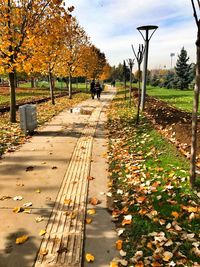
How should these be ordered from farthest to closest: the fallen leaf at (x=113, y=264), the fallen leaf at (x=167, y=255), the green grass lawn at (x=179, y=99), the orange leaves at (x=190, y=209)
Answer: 1. the green grass lawn at (x=179, y=99)
2. the orange leaves at (x=190, y=209)
3. the fallen leaf at (x=167, y=255)
4. the fallen leaf at (x=113, y=264)

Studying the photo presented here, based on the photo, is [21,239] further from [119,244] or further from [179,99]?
[179,99]

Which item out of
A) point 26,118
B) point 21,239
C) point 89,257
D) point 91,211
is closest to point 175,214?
point 91,211

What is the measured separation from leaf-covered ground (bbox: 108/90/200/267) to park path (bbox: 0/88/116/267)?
258mm

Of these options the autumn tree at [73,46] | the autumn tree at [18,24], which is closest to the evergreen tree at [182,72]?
the autumn tree at [73,46]

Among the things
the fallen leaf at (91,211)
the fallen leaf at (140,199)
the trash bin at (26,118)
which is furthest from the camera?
the trash bin at (26,118)

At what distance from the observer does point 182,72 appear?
→ 5944cm

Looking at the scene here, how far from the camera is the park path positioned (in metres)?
3.50

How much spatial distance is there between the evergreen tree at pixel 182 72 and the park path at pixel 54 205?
51.7 m

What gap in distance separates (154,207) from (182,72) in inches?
2336

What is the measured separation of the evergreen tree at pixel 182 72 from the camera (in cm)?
5644

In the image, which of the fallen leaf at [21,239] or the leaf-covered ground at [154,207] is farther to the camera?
the fallen leaf at [21,239]

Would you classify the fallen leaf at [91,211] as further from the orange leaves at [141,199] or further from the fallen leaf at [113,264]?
the fallen leaf at [113,264]

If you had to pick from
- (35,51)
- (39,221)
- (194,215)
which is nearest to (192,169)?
(194,215)

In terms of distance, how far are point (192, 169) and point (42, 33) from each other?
30.4 feet
